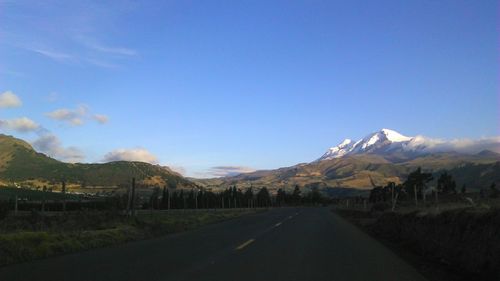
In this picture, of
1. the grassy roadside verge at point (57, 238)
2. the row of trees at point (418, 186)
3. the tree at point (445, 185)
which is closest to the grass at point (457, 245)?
the grassy roadside verge at point (57, 238)

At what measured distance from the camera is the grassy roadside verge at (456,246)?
11281 millimetres

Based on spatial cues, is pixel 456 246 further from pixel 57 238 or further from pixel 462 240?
pixel 57 238

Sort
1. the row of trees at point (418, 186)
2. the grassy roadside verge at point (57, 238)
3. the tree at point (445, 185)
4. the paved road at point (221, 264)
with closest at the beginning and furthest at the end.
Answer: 1. the paved road at point (221, 264)
2. the grassy roadside verge at point (57, 238)
3. the row of trees at point (418, 186)
4. the tree at point (445, 185)

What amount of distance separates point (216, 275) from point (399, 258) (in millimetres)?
5955

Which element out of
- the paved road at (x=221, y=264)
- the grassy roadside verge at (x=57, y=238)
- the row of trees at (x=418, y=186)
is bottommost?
the paved road at (x=221, y=264)

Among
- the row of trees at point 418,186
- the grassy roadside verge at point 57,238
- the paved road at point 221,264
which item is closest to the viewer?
the paved road at point 221,264

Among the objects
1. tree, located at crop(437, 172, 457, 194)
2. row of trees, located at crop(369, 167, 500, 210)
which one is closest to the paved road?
row of trees, located at crop(369, 167, 500, 210)

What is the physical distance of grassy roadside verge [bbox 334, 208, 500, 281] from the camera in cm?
1128

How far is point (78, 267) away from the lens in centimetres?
1200

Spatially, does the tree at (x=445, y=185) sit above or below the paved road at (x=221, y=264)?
above

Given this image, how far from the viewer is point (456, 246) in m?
13.7

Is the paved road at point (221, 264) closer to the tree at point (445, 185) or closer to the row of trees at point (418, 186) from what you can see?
the row of trees at point (418, 186)

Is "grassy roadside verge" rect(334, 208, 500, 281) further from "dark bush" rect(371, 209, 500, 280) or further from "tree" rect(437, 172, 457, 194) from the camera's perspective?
"tree" rect(437, 172, 457, 194)

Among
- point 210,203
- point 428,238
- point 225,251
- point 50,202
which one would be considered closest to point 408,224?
point 428,238
